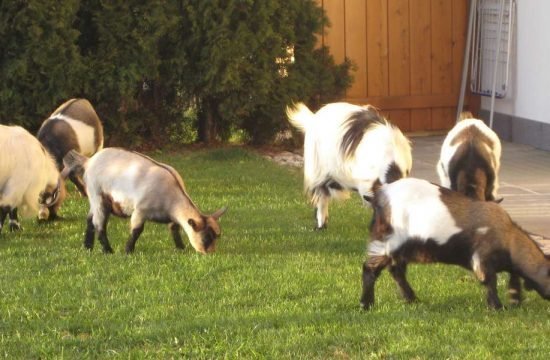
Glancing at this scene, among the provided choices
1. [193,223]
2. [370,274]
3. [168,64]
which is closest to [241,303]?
[370,274]

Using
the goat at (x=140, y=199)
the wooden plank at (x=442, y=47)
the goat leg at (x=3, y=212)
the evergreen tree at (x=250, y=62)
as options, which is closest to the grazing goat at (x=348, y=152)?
the goat at (x=140, y=199)

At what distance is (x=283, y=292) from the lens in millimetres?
8438

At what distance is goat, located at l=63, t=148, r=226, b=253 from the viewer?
9.47 meters

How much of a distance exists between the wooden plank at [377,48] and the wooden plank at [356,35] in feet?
0.25

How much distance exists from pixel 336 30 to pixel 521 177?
431 cm

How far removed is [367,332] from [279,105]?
8.45m

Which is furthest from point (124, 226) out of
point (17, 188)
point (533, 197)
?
point (533, 197)

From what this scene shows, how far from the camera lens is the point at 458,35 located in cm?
1744

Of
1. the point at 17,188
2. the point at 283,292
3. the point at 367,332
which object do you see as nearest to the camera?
the point at 367,332

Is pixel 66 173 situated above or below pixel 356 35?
below

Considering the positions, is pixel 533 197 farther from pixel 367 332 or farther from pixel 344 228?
pixel 367 332

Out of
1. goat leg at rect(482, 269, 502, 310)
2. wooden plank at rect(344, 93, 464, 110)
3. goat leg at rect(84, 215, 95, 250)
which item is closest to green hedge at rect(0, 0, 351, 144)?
wooden plank at rect(344, 93, 464, 110)

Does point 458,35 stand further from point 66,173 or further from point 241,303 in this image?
point 241,303

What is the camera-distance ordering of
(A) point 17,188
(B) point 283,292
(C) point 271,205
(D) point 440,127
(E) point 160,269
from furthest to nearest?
1. (D) point 440,127
2. (C) point 271,205
3. (A) point 17,188
4. (E) point 160,269
5. (B) point 283,292
